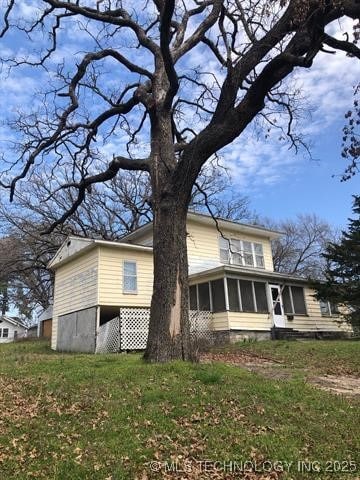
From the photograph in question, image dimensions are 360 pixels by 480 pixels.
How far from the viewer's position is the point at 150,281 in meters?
19.6

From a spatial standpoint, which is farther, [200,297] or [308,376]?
[200,297]

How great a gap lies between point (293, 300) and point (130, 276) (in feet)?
29.5

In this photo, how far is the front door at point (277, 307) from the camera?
20719 mm

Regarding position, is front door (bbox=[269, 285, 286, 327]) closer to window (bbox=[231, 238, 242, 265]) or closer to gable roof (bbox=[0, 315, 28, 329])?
window (bbox=[231, 238, 242, 265])

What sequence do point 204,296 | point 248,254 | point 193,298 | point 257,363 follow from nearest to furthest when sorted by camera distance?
point 257,363 → point 204,296 → point 193,298 → point 248,254

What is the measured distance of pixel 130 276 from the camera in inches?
749

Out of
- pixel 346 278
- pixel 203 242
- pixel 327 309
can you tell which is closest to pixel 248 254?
pixel 203 242

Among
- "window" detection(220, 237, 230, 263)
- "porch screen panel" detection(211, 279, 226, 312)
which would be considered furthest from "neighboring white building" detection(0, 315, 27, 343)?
"porch screen panel" detection(211, 279, 226, 312)

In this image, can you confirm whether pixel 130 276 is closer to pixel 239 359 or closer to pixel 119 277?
pixel 119 277

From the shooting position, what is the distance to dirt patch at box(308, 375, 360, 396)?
25.9ft

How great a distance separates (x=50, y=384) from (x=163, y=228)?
3811mm

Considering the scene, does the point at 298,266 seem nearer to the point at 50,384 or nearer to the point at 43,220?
the point at 43,220

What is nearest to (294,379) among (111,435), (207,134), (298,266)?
(111,435)

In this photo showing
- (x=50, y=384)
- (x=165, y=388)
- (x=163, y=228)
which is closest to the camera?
(x=165, y=388)
